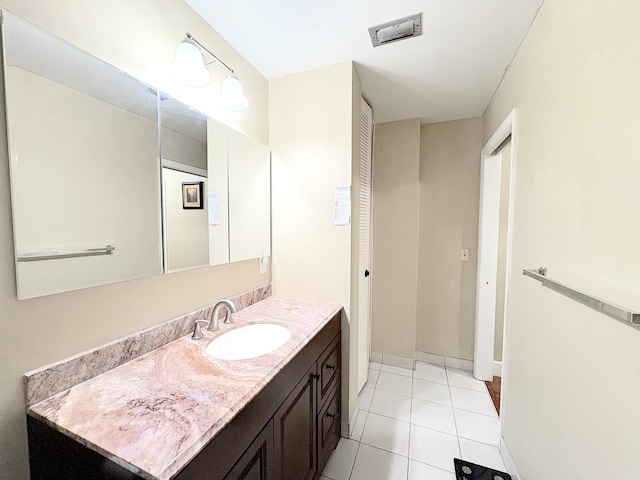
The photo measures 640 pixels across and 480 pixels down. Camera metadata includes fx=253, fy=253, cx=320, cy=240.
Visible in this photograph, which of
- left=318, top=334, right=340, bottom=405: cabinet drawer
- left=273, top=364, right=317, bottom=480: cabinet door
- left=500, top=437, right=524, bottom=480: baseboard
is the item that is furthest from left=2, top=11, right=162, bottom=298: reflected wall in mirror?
left=500, top=437, right=524, bottom=480: baseboard

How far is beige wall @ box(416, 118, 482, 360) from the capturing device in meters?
2.42

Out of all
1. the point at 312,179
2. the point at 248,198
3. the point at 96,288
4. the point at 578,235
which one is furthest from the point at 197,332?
the point at 578,235

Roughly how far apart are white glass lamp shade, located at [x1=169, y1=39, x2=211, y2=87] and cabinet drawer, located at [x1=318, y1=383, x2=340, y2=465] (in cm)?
172

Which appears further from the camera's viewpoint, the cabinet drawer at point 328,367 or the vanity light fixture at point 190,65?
the cabinet drawer at point 328,367

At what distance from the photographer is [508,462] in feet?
4.82

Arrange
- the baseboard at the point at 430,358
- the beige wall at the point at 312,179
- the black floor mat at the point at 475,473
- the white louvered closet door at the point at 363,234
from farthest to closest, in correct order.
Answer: the baseboard at the point at 430,358
the white louvered closet door at the point at 363,234
the beige wall at the point at 312,179
the black floor mat at the point at 475,473

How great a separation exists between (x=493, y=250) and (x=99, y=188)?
2.68 m

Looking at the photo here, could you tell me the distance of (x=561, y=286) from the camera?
851 millimetres

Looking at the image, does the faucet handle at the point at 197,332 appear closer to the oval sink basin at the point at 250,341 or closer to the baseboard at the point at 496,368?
the oval sink basin at the point at 250,341

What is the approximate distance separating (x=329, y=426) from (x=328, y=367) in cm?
37

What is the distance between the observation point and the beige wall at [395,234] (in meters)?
2.46

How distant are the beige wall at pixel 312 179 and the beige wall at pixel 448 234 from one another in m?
1.19

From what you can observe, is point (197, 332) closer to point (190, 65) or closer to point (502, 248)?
point (190, 65)

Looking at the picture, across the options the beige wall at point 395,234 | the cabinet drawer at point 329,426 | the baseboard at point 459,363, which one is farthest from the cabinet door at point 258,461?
the baseboard at point 459,363
